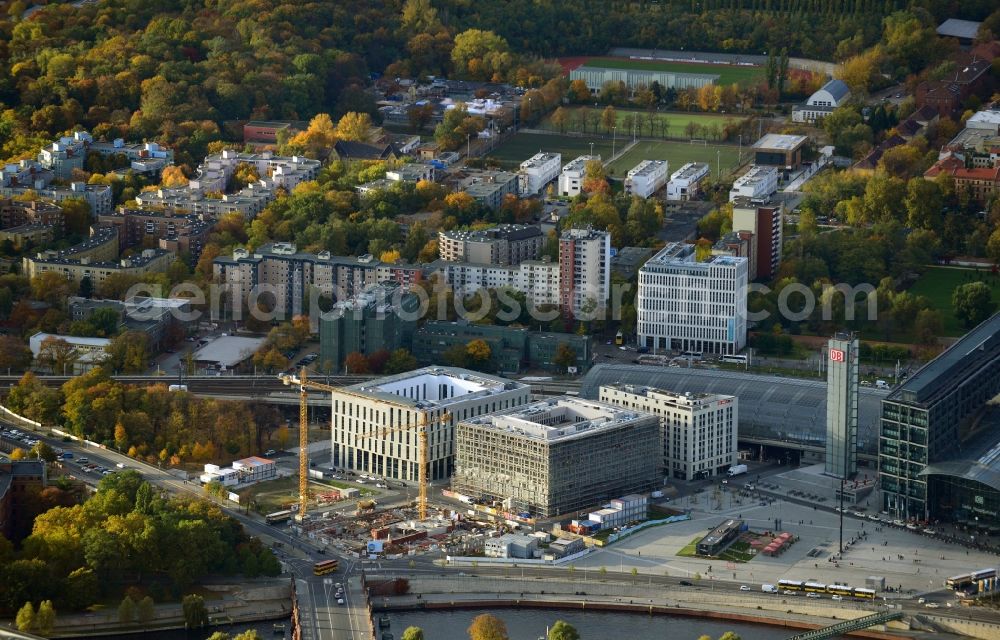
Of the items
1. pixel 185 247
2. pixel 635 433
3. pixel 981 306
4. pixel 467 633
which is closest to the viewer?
pixel 467 633

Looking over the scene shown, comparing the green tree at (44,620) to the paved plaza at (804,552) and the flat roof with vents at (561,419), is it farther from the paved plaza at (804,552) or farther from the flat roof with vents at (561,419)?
the flat roof with vents at (561,419)

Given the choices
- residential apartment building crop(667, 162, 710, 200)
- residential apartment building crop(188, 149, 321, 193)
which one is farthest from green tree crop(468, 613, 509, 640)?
residential apartment building crop(667, 162, 710, 200)

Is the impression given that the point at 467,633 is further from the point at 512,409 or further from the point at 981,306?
the point at 981,306

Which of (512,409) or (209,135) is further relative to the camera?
(209,135)

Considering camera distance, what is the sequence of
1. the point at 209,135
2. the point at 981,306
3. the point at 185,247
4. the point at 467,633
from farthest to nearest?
the point at 209,135 < the point at 185,247 < the point at 981,306 < the point at 467,633

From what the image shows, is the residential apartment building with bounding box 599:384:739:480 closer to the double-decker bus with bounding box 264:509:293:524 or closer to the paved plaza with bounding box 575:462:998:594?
the paved plaza with bounding box 575:462:998:594

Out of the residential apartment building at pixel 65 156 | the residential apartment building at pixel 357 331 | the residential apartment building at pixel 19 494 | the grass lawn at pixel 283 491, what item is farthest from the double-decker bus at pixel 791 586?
the residential apartment building at pixel 65 156

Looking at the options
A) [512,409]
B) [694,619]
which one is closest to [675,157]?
[512,409]

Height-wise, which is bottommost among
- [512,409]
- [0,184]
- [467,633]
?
[467,633]
